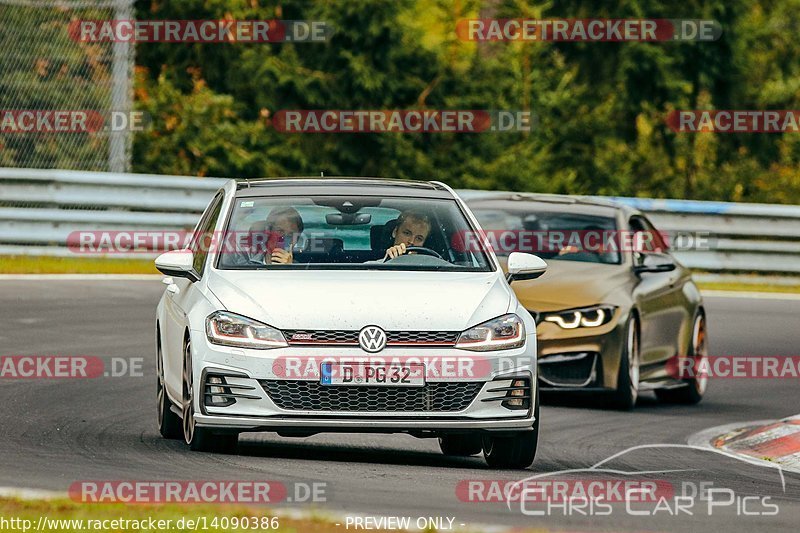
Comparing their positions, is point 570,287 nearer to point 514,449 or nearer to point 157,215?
point 514,449

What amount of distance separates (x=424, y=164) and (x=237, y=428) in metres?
20.4

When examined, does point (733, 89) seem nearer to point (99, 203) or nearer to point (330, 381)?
point (99, 203)

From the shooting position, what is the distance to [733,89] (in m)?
34.2

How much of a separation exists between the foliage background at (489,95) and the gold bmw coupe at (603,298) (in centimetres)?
1250

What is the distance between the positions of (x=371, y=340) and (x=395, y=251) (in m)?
1.18

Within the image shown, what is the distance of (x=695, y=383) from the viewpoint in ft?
51.5

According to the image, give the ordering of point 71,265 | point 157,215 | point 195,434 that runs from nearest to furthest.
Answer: point 195,434
point 71,265
point 157,215

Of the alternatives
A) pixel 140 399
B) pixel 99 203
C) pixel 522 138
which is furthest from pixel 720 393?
pixel 522 138

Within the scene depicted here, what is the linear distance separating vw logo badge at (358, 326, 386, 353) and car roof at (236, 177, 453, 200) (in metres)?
1.58

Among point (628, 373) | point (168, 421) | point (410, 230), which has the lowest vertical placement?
point (628, 373)

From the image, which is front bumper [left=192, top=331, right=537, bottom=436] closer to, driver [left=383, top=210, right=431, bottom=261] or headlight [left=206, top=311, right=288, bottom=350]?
headlight [left=206, top=311, right=288, bottom=350]

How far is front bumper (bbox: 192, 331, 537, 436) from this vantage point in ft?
32.2

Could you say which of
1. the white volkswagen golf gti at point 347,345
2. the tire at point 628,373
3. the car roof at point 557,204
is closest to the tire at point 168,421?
the white volkswagen golf gti at point 347,345

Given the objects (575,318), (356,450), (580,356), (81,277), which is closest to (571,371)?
(580,356)
